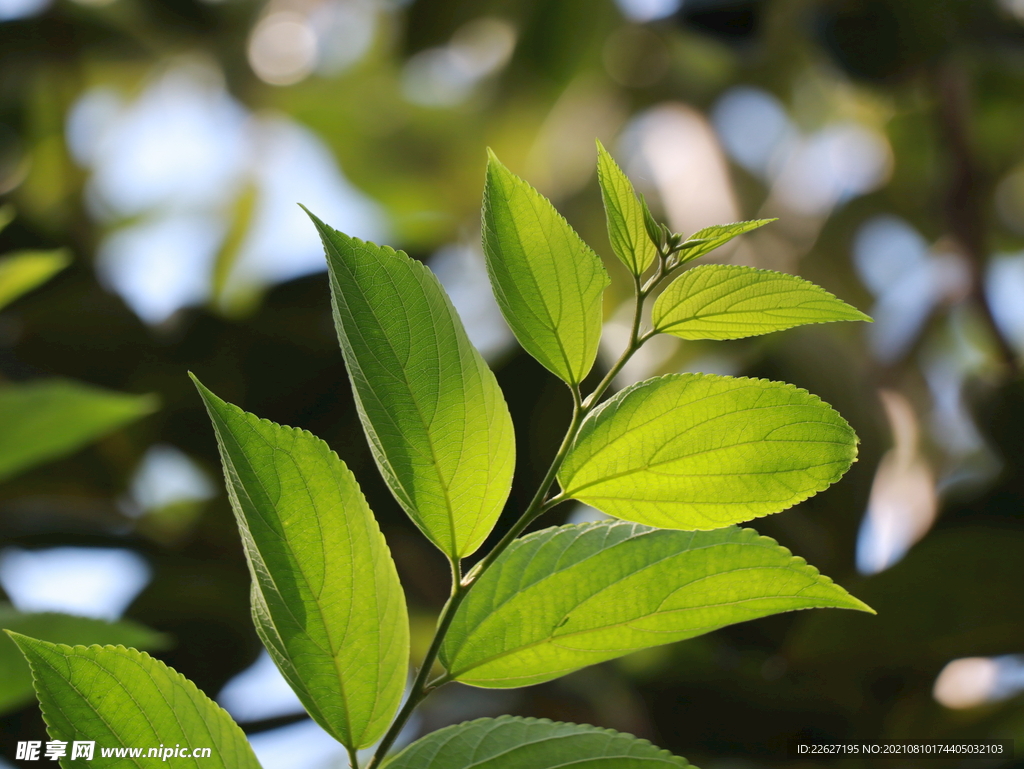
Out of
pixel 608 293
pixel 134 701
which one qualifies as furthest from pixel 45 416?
pixel 608 293

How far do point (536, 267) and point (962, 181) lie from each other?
4.26ft

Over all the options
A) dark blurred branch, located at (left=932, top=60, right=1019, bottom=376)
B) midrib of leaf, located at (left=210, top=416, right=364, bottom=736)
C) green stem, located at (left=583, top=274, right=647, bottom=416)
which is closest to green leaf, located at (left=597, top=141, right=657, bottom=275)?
green stem, located at (left=583, top=274, right=647, bottom=416)

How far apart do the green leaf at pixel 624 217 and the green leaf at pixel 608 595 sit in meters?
0.09

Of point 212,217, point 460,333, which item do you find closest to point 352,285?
point 460,333

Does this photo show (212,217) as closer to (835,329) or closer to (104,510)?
(104,510)

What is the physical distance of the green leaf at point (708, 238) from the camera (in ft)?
0.79

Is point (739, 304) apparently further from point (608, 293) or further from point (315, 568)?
point (608, 293)

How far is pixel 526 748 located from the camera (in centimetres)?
24

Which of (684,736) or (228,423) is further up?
(228,423)

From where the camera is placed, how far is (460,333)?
240 millimetres

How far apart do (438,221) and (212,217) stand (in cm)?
49

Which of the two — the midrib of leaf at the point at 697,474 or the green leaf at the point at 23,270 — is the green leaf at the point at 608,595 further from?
the green leaf at the point at 23,270

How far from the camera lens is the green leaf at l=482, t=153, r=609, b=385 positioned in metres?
0.24

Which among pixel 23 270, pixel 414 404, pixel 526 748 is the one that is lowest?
pixel 526 748
